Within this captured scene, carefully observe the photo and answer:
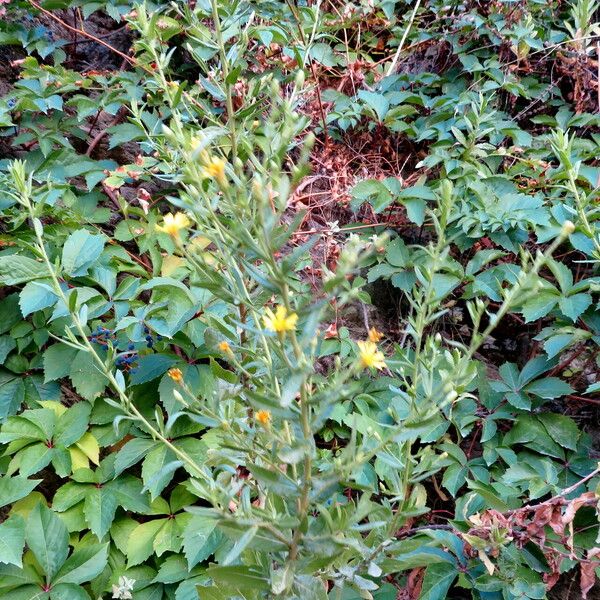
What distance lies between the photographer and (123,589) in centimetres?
125

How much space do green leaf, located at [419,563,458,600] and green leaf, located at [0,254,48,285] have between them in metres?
1.11

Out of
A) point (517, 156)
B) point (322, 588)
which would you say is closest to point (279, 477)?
point (322, 588)

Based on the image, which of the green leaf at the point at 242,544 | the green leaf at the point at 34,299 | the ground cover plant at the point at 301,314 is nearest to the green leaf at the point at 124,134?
the ground cover plant at the point at 301,314

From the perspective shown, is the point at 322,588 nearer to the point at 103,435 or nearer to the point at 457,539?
the point at 457,539

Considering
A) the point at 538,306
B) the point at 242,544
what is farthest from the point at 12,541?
the point at 538,306

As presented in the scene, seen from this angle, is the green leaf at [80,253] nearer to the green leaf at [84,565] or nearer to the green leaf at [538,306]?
the green leaf at [84,565]

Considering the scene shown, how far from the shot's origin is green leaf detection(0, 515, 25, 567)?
1200 mm

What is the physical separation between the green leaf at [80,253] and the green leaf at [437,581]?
1093 millimetres

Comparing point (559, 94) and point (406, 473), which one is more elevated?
point (559, 94)

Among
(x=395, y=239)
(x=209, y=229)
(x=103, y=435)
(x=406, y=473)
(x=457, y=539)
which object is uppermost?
(x=209, y=229)

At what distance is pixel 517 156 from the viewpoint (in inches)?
75.9

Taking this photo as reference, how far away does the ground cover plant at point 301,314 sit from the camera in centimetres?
75

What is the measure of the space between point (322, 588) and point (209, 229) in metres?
0.52

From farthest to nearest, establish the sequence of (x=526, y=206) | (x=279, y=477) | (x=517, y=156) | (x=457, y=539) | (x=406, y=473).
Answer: (x=517, y=156)
(x=526, y=206)
(x=457, y=539)
(x=406, y=473)
(x=279, y=477)
